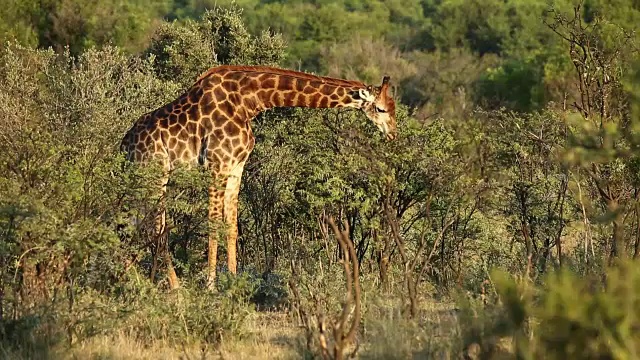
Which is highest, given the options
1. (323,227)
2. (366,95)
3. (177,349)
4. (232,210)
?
(366,95)

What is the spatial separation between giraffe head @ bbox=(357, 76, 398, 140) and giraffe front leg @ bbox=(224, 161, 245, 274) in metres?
1.44

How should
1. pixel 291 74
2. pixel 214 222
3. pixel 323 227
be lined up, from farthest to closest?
pixel 291 74
pixel 214 222
pixel 323 227

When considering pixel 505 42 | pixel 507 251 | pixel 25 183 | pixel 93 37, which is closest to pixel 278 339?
pixel 25 183

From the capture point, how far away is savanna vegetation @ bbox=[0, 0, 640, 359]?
248 inches

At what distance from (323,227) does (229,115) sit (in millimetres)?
3460

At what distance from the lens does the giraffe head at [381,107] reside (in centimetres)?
A: 1123

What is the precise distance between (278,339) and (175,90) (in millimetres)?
7295

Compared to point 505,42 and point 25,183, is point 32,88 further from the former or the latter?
point 505,42

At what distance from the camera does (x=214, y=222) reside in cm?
1009

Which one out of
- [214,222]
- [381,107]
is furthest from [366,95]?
[214,222]

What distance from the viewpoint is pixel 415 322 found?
7.22 meters

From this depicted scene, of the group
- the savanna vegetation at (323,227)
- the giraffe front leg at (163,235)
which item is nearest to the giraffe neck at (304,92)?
the savanna vegetation at (323,227)

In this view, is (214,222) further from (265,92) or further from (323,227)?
(323,227)

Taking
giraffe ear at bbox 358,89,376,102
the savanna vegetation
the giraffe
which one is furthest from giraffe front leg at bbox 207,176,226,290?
giraffe ear at bbox 358,89,376,102
